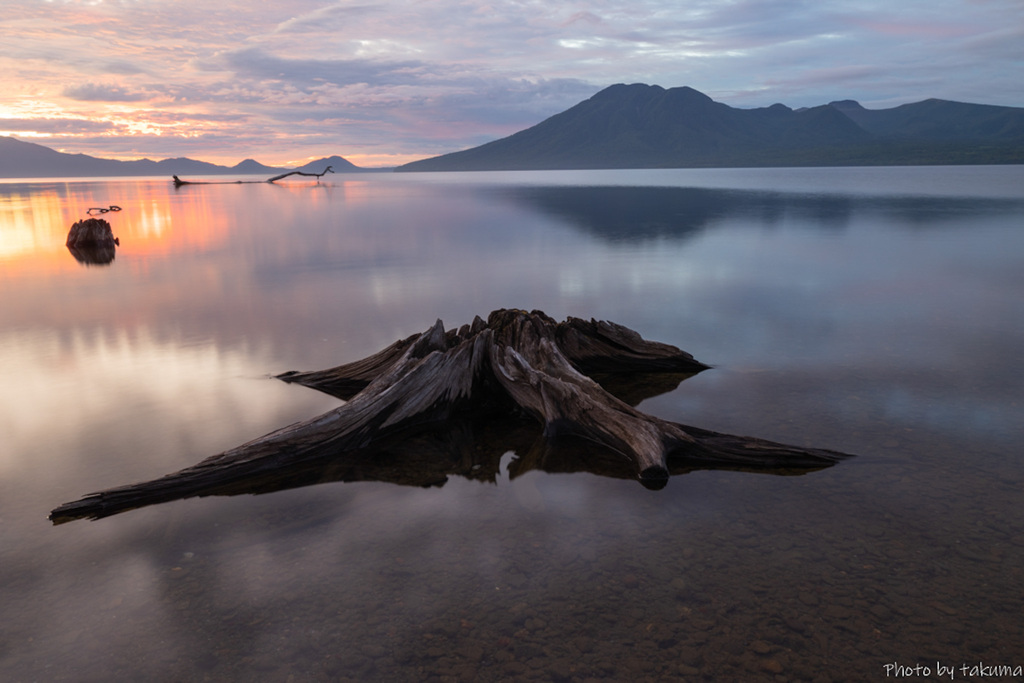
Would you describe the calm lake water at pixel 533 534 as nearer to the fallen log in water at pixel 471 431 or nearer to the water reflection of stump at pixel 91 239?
the fallen log in water at pixel 471 431

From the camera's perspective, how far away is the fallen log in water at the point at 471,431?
7.59 meters

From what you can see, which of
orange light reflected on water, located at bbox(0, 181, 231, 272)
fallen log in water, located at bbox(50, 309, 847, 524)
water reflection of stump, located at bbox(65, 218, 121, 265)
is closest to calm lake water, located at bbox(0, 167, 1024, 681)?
fallen log in water, located at bbox(50, 309, 847, 524)

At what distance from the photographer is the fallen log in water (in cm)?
759

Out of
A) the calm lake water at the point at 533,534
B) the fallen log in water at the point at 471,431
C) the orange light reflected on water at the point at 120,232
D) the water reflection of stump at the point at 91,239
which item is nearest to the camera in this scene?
the calm lake water at the point at 533,534

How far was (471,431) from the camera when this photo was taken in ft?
30.4

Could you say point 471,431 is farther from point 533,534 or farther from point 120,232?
point 120,232

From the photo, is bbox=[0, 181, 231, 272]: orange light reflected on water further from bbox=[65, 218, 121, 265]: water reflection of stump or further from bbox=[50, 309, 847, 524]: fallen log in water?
bbox=[50, 309, 847, 524]: fallen log in water

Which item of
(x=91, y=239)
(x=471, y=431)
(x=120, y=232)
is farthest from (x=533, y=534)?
(x=120, y=232)

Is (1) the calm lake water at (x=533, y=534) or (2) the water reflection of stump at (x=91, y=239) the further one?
(2) the water reflection of stump at (x=91, y=239)

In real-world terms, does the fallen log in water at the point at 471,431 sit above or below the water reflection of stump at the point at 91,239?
below

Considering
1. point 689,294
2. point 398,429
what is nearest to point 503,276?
point 689,294

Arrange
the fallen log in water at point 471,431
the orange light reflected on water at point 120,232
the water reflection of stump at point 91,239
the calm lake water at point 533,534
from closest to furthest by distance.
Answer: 1. the calm lake water at point 533,534
2. the fallen log in water at point 471,431
3. the orange light reflected on water at point 120,232
4. the water reflection of stump at point 91,239

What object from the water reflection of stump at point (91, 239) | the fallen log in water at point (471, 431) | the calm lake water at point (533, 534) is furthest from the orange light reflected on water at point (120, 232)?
the fallen log in water at point (471, 431)

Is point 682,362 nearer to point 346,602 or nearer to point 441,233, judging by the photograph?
point 346,602
